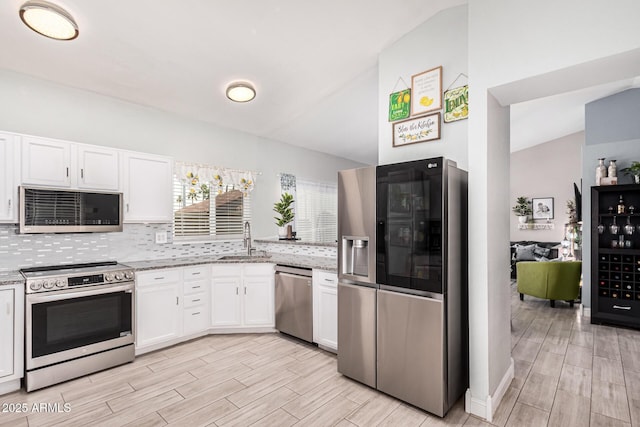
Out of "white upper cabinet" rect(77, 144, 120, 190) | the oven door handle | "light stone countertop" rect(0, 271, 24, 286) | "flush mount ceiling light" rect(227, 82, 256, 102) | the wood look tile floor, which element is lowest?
the wood look tile floor

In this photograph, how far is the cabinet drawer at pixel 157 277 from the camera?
3281mm

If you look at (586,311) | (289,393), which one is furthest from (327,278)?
(586,311)

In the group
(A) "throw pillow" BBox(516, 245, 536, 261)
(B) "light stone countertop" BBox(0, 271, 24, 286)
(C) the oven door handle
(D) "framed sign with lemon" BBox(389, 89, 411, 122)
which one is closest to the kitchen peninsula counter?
(C) the oven door handle

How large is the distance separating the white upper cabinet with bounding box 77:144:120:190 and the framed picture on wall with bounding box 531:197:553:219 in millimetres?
8826

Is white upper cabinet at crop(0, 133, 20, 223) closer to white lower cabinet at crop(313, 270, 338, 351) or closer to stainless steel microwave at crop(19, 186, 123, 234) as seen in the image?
stainless steel microwave at crop(19, 186, 123, 234)

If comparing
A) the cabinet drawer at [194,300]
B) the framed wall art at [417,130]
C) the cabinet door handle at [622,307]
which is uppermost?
the framed wall art at [417,130]

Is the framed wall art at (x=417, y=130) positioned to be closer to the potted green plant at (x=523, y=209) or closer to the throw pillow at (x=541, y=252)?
the throw pillow at (x=541, y=252)

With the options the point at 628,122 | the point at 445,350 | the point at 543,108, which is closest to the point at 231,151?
the point at 445,350

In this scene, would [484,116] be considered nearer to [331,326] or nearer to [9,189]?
[331,326]

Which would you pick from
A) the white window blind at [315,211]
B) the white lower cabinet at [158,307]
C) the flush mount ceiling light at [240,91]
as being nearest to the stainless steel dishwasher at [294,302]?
the white lower cabinet at [158,307]

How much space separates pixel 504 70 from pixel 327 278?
234 cm

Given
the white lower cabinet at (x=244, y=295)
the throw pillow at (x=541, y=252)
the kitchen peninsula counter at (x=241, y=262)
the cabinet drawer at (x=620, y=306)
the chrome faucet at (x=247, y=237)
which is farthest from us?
the throw pillow at (x=541, y=252)

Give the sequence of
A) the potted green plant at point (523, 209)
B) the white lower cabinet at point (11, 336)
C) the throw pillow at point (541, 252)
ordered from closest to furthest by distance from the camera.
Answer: the white lower cabinet at point (11, 336) → the throw pillow at point (541, 252) → the potted green plant at point (523, 209)

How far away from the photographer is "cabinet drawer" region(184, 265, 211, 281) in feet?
12.0
